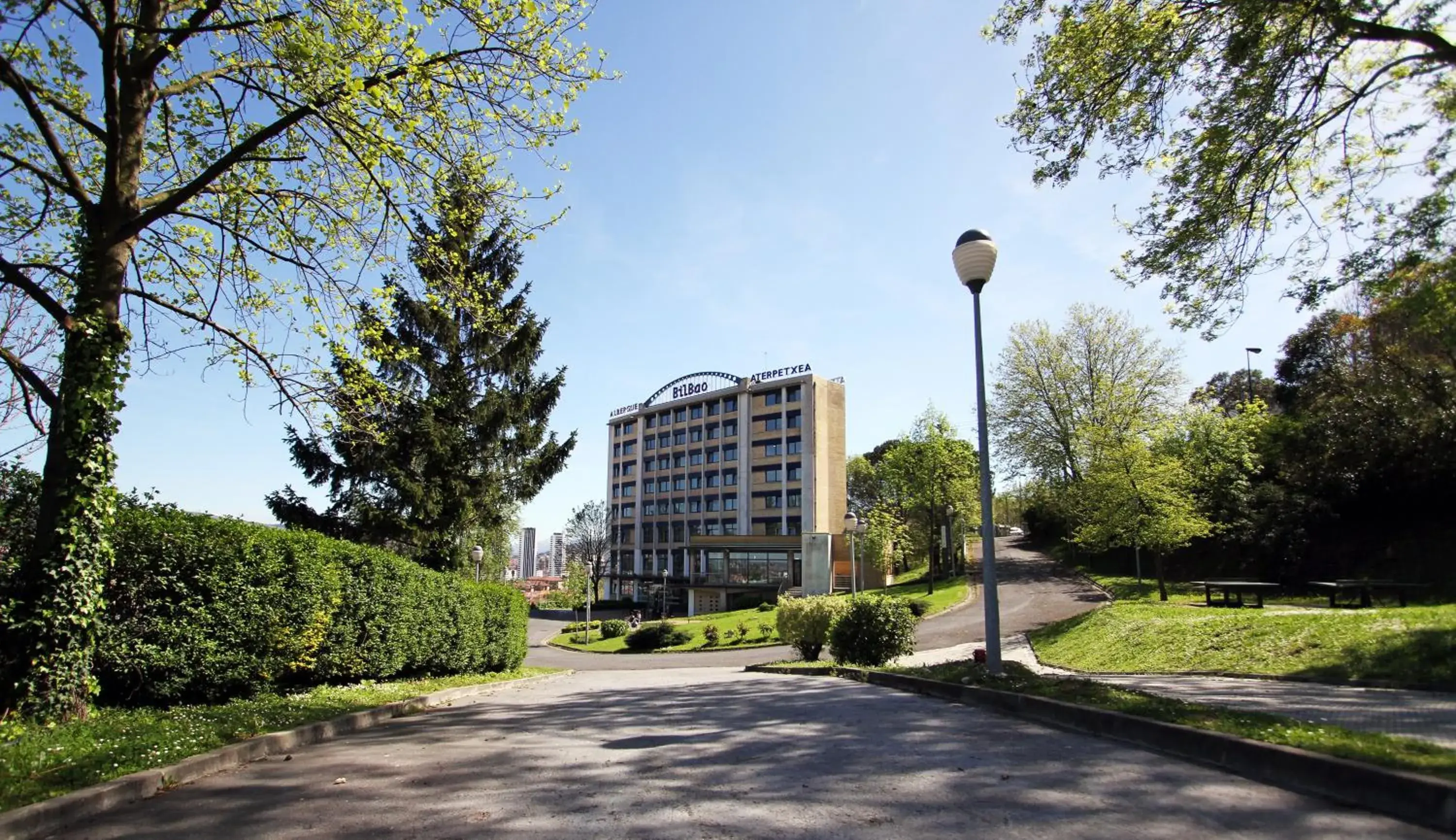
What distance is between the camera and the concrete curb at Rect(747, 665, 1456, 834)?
3871 mm

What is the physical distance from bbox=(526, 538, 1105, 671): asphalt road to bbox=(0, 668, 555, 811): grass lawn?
56.8 feet

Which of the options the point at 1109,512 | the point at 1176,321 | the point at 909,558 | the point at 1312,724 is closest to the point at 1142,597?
the point at 1109,512

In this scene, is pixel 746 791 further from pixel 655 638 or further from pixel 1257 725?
pixel 655 638

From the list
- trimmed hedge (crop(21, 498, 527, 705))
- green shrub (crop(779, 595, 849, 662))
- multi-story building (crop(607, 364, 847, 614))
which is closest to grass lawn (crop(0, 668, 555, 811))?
trimmed hedge (crop(21, 498, 527, 705))

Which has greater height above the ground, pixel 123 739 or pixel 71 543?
pixel 71 543

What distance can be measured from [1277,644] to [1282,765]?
10.8m

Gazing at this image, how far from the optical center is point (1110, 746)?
5.88 metres

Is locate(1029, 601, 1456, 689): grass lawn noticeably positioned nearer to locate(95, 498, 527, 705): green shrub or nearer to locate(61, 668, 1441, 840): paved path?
locate(61, 668, 1441, 840): paved path

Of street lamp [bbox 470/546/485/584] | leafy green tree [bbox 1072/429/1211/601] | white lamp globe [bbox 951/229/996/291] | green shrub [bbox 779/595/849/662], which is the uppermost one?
white lamp globe [bbox 951/229/996/291]

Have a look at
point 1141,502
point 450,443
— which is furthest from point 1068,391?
point 450,443

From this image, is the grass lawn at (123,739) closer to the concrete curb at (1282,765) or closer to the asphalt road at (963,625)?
the concrete curb at (1282,765)

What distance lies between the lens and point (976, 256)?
Answer: 1037cm

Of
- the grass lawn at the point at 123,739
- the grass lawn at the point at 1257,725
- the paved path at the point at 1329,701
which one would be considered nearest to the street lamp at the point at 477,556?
the grass lawn at the point at 123,739

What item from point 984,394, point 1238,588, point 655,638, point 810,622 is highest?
point 984,394
